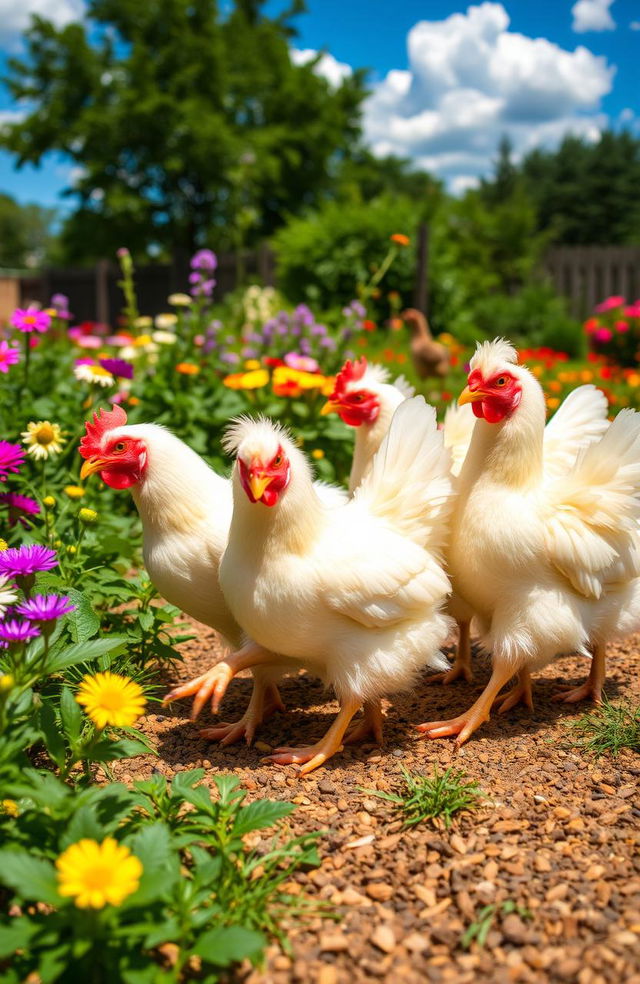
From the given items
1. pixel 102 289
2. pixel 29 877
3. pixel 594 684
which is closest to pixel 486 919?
pixel 29 877

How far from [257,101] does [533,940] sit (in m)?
30.0

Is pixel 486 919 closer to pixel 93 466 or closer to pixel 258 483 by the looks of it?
pixel 258 483

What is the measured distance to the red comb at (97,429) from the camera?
8.61ft

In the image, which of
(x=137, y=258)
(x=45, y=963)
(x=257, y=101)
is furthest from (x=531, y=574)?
(x=257, y=101)

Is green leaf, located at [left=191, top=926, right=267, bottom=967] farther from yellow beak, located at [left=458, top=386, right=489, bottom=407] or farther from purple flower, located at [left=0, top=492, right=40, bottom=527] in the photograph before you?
purple flower, located at [left=0, top=492, right=40, bottom=527]

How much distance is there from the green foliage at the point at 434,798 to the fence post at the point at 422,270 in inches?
391

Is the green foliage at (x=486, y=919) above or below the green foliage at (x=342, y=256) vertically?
below

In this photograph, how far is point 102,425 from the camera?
271 cm

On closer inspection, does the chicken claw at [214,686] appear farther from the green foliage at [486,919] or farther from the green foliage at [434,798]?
the green foliage at [486,919]

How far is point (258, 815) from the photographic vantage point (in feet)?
6.33

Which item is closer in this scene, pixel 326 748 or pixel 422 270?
pixel 326 748

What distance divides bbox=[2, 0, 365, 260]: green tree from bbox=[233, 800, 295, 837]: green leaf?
23922mm

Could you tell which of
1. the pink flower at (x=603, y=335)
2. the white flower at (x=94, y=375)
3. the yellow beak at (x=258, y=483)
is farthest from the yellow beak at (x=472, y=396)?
the pink flower at (x=603, y=335)

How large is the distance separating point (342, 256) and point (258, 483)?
10.3 metres
